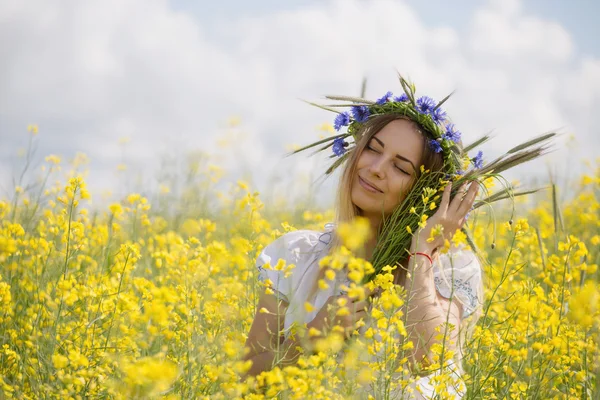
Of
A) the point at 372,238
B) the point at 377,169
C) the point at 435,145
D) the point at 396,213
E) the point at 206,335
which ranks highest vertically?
the point at 435,145

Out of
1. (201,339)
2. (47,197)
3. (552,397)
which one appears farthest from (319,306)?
(47,197)

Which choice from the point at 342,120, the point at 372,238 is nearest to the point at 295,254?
the point at 372,238

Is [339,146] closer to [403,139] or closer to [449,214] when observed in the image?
[403,139]

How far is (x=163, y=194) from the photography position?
5.44m

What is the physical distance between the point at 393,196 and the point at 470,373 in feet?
2.49

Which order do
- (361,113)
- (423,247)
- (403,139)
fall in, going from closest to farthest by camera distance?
(423,247), (403,139), (361,113)

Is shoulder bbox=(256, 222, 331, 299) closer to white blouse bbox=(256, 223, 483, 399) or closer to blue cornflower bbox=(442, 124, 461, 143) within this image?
white blouse bbox=(256, 223, 483, 399)

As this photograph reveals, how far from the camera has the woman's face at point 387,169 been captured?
249 centimetres

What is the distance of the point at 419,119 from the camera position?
2631 millimetres

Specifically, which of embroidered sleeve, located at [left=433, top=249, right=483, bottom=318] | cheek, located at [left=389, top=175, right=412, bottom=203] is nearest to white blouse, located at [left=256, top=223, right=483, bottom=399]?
embroidered sleeve, located at [left=433, top=249, right=483, bottom=318]

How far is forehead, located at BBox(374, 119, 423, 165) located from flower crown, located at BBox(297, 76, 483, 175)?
0.05 m

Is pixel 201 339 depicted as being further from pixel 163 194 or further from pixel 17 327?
pixel 163 194

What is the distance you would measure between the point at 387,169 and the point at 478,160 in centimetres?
42

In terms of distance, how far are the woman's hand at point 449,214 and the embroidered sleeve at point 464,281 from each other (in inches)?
6.5
